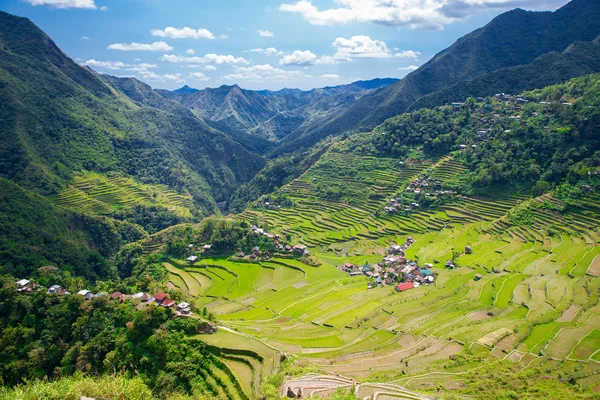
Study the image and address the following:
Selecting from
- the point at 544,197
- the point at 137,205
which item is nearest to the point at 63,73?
the point at 137,205

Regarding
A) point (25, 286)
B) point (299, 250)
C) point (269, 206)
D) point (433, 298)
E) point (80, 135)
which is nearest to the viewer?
point (25, 286)

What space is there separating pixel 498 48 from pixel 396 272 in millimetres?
128683

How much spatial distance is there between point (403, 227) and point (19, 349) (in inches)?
1979

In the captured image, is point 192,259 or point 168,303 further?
point 192,259

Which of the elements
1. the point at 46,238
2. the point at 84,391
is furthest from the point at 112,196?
the point at 84,391

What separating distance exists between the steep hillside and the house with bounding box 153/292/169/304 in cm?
5894

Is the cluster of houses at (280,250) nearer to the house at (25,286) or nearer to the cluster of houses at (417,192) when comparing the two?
the cluster of houses at (417,192)

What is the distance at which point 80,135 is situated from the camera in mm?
100812

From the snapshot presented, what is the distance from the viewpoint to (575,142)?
2420 inches

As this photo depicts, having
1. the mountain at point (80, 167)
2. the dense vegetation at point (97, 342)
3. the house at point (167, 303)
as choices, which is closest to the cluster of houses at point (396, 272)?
the house at point (167, 303)

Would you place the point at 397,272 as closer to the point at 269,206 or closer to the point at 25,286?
the point at 25,286

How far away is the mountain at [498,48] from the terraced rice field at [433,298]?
7179 centimetres

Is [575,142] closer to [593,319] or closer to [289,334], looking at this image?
[593,319]

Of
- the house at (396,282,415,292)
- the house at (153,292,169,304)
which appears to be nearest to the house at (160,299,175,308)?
the house at (153,292,169,304)
